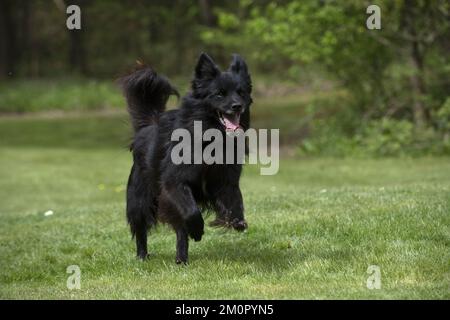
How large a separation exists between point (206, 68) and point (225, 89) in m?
0.32

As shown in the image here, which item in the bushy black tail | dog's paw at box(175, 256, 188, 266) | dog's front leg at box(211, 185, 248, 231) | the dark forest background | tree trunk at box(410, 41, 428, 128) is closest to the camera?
dog's front leg at box(211, 185, 248, 231)

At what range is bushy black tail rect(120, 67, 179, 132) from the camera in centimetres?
848

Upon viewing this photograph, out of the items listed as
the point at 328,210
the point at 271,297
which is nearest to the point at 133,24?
the point at 328,210

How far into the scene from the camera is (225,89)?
7.50 m

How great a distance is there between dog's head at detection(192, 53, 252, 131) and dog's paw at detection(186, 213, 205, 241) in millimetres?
891

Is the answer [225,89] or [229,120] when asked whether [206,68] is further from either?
[229,120]

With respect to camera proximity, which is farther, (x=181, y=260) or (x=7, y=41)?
(x=7, y=41)

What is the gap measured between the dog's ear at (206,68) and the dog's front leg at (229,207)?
1.11 m

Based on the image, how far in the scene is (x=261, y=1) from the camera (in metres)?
31.5

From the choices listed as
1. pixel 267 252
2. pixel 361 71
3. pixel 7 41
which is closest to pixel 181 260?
pixel 267 252

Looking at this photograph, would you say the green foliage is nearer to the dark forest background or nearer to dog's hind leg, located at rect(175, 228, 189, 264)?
the dark forest background

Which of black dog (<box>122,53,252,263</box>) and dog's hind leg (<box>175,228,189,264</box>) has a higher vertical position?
black dog (<box>122,53,252,263</box>)

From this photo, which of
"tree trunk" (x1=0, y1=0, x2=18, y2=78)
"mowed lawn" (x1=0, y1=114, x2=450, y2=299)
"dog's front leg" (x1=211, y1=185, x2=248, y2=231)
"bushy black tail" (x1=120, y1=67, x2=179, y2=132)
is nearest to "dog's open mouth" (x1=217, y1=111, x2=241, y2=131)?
"dog's front leg" (x1=211, y1=185, x2=248, y2=231)

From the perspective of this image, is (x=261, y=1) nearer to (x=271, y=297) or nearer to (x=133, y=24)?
(x=133, y=24)
